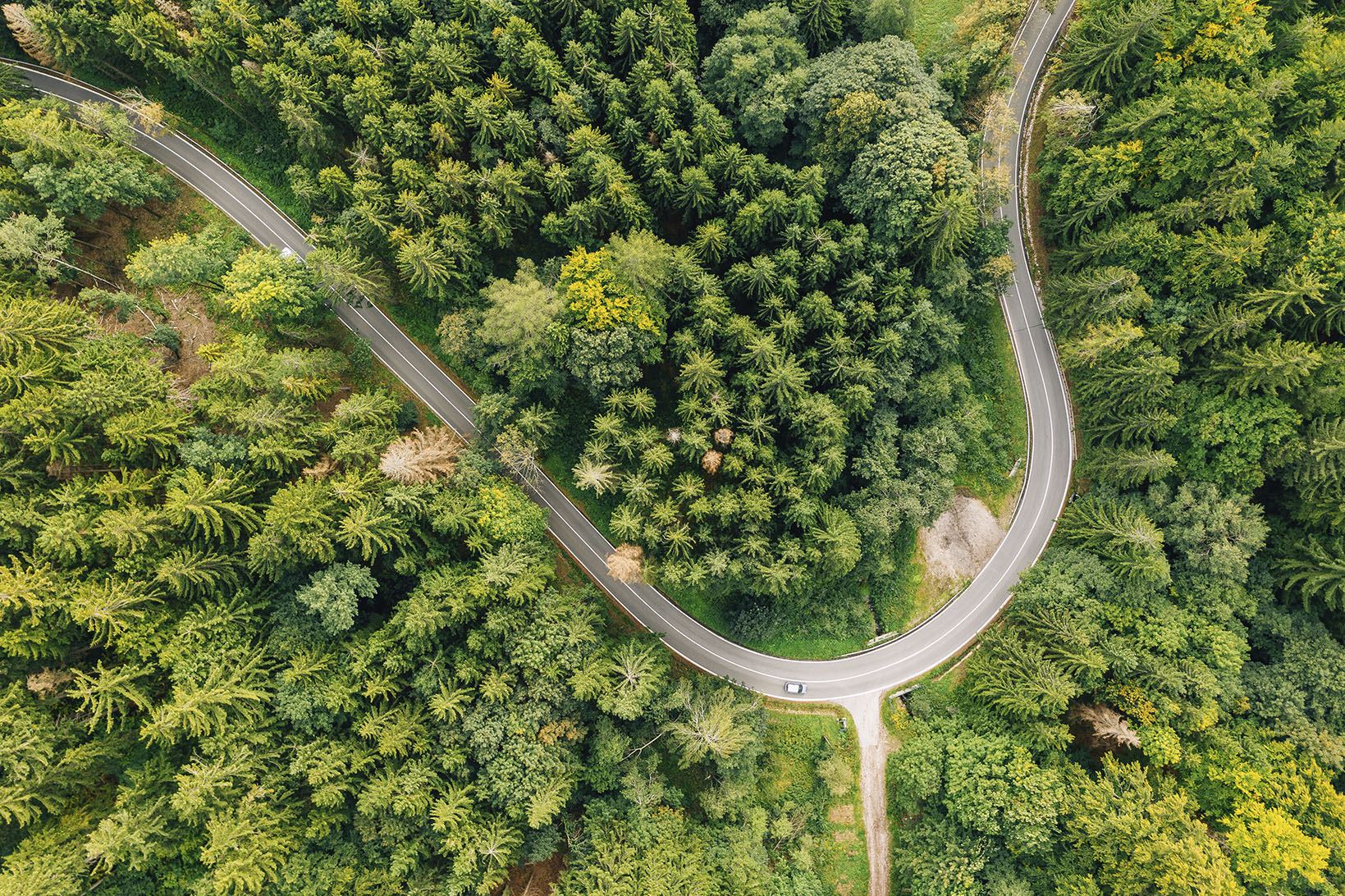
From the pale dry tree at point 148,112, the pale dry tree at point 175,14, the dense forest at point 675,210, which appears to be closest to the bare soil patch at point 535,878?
the dense forest at point 675,210

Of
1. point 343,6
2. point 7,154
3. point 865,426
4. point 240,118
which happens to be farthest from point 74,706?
point 865,426

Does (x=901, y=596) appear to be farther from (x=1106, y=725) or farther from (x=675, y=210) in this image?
(x=675, y=210)

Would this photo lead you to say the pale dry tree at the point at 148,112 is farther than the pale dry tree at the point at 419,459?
Yes

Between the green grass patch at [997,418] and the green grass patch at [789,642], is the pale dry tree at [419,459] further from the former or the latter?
the green grass patch at [997,418]

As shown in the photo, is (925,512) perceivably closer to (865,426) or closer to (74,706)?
(865,426)

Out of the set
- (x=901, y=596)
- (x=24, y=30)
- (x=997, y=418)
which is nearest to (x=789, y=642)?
(x=901, y=596)

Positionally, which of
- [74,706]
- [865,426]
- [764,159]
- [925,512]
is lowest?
[74,706]

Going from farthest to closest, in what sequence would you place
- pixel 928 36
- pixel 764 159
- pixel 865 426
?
1. pixel 928 36
2. pixel 865 426
3. pixel 764 159
